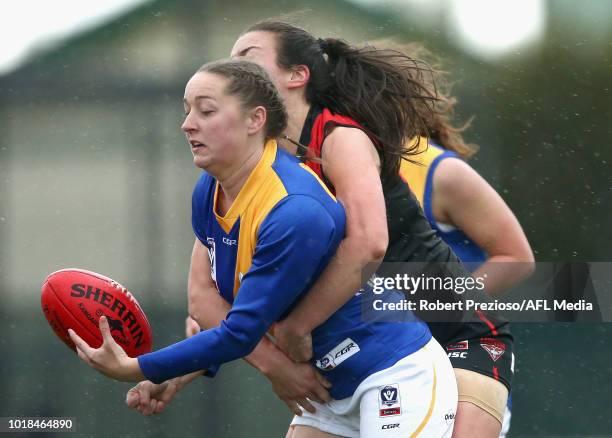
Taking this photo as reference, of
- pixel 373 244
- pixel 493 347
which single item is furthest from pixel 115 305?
pixel 493 347

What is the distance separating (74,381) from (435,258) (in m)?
2.97

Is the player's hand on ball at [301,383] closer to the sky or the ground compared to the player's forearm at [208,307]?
closer to the ground

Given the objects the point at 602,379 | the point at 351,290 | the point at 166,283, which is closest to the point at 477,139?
the point at 602,379

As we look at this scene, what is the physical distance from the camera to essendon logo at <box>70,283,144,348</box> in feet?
9.16

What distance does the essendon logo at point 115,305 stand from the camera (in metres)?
2.79

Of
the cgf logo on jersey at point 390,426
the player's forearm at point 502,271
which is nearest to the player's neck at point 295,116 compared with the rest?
the cgf logo on jersey at point 390,426

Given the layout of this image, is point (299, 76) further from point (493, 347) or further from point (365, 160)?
point (493, 347)

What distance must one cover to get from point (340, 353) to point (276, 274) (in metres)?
0.31

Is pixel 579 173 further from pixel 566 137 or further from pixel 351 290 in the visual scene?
pixel 351 290

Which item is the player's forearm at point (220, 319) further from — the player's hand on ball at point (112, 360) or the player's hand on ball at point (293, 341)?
the player's hand on ball at point (112, 360)

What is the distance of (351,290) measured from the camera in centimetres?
249

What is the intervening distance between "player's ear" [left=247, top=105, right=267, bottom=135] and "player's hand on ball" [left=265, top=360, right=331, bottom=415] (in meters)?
0.61

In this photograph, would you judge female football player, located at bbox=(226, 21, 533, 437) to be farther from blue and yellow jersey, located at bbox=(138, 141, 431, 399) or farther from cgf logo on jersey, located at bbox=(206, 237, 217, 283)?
cgf logo on jersey, located at bbox=(206, 237, 217, 283)

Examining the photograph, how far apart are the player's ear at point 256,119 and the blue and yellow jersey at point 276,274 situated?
6cm
